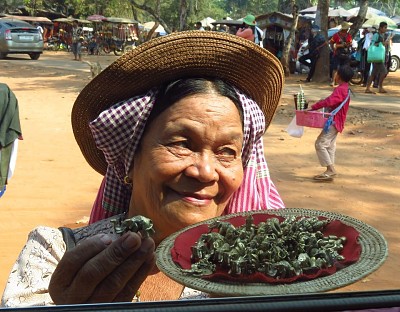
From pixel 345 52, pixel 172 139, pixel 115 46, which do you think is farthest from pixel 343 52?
pixel 115 46

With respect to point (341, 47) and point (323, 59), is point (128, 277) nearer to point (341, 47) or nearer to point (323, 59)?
point (341, 47)

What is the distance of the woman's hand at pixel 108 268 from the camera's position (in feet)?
4.07

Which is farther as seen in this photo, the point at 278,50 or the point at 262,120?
the point at 278,50

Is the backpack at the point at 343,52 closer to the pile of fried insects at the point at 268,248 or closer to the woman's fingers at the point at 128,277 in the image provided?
the pile of fried insects at the point at 268,248

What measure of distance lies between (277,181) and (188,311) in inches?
303

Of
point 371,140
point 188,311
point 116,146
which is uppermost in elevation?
point 188,311

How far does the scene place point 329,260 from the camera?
1.31 m

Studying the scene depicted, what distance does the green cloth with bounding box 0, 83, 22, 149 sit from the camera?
538 centimetres

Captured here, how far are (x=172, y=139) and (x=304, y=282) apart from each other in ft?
2.57

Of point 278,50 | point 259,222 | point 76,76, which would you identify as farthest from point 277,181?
point 278,50

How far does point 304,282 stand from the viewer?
120 cm

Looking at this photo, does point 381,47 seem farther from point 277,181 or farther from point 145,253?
point 145,253

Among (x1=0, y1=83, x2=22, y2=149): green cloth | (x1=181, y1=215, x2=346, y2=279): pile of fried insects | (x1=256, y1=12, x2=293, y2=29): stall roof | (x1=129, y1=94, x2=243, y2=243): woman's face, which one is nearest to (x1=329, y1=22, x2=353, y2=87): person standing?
(x1=256, y1=12, x2=293, y2=29): stall roof

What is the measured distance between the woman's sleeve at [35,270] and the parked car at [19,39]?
86.8 feet
